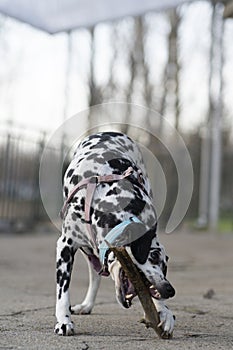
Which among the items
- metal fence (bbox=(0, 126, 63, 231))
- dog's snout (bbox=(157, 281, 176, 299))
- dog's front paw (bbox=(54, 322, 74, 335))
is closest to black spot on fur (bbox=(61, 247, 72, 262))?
dog's front paw (bbox=(54, 322, 74, 335))

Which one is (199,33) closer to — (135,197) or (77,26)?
(77,26)

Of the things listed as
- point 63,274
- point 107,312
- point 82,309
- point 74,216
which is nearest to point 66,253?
point 63,274

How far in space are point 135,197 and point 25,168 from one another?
10543 mm

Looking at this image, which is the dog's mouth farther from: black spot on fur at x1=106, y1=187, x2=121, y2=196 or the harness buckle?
the harness buckle

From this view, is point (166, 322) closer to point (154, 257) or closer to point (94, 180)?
point (154, 257)

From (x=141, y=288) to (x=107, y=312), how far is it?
126 centimetres

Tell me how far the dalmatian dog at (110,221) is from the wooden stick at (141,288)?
0.03m

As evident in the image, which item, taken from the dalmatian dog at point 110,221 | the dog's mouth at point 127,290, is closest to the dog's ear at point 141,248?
the dalmatian dog at point 110,221

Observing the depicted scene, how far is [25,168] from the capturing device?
545 inches

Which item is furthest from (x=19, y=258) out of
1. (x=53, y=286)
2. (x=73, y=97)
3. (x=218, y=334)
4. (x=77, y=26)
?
(x=73, y=97)

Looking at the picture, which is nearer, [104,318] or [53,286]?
[104,318]

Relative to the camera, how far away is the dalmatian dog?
3.29 meters

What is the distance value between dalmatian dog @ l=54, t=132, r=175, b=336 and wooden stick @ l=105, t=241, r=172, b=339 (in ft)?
0.09

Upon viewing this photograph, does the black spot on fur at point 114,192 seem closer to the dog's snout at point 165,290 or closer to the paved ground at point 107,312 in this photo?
the dog's snout at point 165,290
